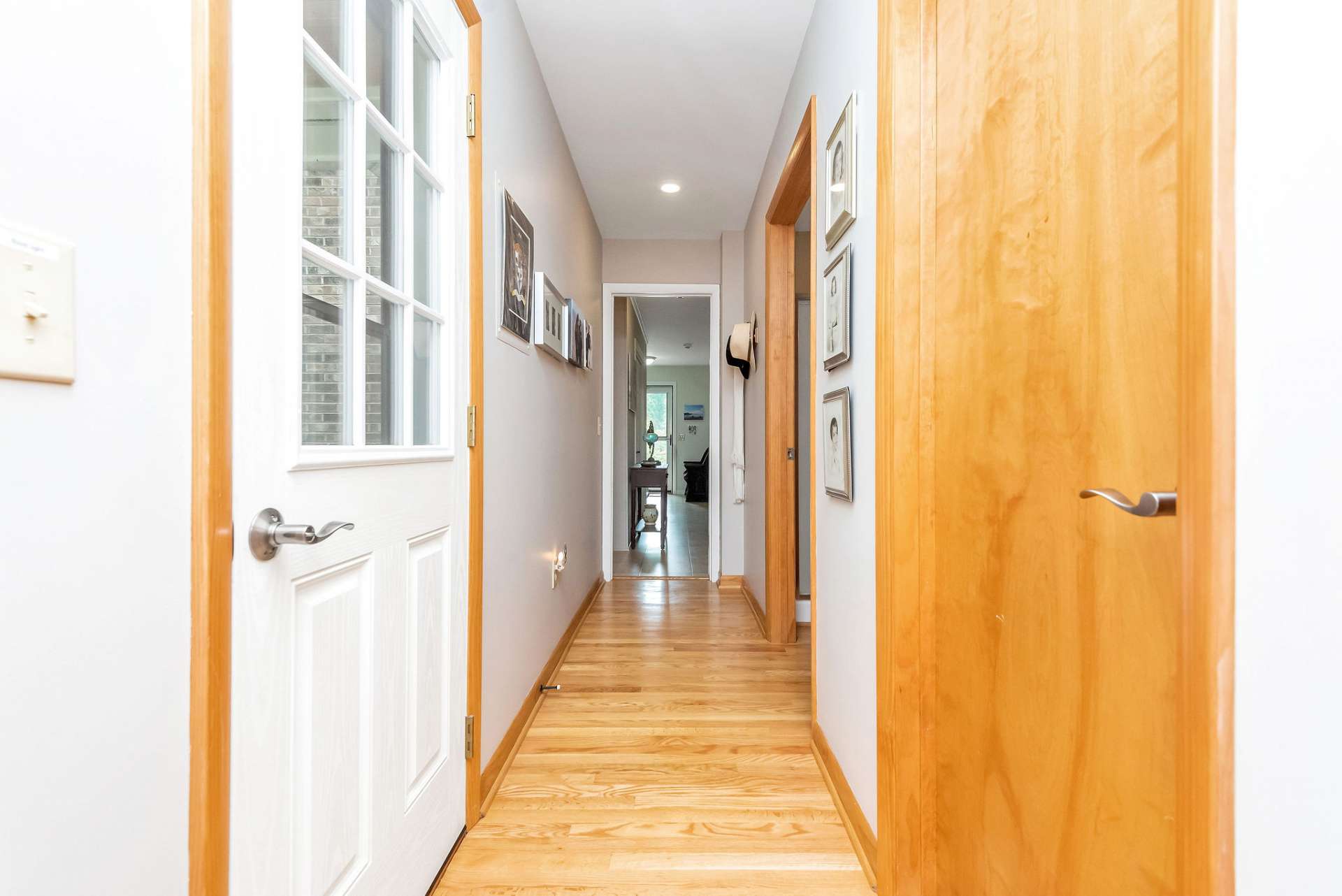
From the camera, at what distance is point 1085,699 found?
0.82m

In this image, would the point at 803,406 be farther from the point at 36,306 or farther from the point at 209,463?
the point at 36,306

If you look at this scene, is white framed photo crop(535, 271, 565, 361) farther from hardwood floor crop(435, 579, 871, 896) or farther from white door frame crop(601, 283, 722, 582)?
white door frame crop(601, 283, 722, 582)

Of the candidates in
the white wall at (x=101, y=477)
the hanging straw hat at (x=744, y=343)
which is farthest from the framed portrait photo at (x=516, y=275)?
the hanging straw hat at (x=744, y=343)

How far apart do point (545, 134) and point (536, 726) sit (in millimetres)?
2298

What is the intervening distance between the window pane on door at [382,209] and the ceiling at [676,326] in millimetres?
3429

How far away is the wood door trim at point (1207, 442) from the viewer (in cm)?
52

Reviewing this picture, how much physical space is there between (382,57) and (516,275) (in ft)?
2.67

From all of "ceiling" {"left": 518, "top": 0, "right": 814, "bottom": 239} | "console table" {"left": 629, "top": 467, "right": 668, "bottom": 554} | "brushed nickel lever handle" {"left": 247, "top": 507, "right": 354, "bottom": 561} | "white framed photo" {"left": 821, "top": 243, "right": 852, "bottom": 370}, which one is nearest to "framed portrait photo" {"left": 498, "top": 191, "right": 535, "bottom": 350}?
"ceiling" {"left": 518, "top": 0, "right": 814, "bottom": 239}

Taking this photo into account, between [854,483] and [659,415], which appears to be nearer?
[854,483]

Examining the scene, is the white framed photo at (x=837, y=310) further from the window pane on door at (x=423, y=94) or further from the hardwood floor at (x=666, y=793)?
the hardwood floor at (x=666, y=793)

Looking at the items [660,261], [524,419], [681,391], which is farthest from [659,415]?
[524,419]

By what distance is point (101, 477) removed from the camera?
0.58 m

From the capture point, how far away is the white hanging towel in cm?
416

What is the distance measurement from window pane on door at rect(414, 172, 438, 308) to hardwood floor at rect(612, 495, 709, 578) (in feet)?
11.7
